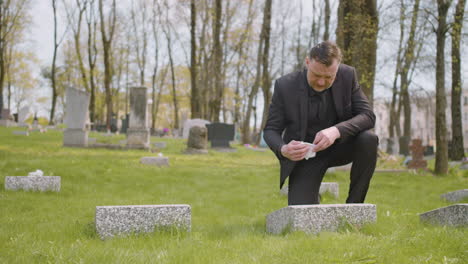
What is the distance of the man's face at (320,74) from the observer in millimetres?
3938

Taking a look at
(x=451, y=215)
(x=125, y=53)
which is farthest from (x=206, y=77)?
(x=451, y=215)

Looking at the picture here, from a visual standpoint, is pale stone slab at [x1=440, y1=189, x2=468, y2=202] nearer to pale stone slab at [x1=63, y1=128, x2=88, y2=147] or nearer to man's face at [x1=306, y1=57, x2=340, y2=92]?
man's face at [x1=306, y1=57, x2=340, y2=92]

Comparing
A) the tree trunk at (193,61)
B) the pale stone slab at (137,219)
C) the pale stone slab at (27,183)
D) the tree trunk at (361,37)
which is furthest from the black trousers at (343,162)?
the tree trunk at (193,61)

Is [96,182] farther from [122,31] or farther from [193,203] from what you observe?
[122,31]

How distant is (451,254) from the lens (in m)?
2.98

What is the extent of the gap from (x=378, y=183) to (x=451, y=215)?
590 centimetres

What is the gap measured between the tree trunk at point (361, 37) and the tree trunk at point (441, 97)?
207 centimetres

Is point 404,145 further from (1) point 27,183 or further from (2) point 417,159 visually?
(1) point 27,183

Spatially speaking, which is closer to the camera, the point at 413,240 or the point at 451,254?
the point at 451,254

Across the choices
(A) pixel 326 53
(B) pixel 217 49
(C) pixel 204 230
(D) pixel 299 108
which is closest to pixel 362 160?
(D) pixel 299 108

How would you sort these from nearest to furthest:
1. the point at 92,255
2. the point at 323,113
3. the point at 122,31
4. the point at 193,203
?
the point at 92,255 < the point at 323,113 < the point at 193,203 < the point at 122,31

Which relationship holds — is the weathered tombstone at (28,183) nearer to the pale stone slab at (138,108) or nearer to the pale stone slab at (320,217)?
the pale stone slab at (320,217)

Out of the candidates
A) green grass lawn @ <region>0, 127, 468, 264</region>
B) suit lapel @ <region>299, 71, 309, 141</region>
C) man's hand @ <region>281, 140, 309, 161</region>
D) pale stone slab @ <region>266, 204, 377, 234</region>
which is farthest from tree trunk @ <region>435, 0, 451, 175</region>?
man's hand @ <region>281, 140, 309, 161</region>

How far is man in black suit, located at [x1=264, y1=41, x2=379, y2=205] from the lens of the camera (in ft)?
14.0
